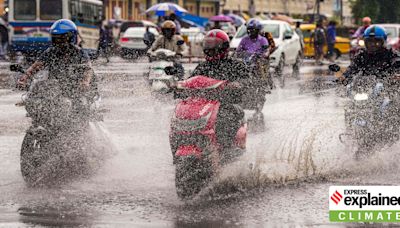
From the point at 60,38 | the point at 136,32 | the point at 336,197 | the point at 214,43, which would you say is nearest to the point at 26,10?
the point at 136,32

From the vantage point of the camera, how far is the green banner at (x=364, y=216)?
24.0 feet

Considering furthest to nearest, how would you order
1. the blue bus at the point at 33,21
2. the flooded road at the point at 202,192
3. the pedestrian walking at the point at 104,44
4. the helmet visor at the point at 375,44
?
1. the pedestrian walking at the point at 104,44
2. the blue bus at the point at 33,21
3. the helmet visor at the point at 375,44
4. the flooded road at the point at 202,192

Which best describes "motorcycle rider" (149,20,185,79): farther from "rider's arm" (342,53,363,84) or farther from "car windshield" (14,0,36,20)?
"car windshield" (14,0,36,20)

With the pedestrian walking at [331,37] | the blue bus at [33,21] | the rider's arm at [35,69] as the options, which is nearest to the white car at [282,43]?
the pedestrian walking at [331,37]

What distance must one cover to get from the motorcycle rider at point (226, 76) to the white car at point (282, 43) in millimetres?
18258

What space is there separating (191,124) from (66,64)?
2352 millimetres

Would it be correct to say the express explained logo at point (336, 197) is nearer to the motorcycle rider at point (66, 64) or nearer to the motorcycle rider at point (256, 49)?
the motorcycle rider at point (66, 64)

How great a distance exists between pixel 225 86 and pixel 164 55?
28.1 feet

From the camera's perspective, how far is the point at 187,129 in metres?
8.47

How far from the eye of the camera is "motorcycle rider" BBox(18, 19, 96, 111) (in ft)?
33.2

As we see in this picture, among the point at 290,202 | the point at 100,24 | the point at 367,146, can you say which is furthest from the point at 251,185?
the point at 100,24

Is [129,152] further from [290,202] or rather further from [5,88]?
[5,88]

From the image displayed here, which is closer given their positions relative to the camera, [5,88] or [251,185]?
[251,185]

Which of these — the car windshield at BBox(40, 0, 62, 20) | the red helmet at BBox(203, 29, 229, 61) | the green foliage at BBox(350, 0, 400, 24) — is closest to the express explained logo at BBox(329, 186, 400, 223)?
the red helmet at BBox(203, 29, 229, 61)
